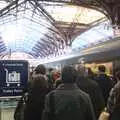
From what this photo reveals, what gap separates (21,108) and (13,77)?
1.88ft

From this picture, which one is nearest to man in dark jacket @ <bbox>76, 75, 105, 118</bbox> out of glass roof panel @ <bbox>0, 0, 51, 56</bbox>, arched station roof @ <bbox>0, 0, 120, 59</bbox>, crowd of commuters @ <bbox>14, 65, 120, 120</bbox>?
crowd of commuters @ <bbox>14, 65, 120, 120</bbox>

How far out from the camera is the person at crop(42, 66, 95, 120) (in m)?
4.53

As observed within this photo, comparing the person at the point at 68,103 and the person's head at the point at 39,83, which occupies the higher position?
the person's head at the point at 39,83

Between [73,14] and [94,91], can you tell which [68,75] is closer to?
[94,91]

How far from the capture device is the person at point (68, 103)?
4.53 metres

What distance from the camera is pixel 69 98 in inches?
179

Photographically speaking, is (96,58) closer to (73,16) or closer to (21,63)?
(21,63)

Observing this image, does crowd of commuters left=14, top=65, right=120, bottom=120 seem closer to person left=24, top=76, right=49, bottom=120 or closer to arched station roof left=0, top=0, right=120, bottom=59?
person left=24, top=76, right=49, bottom=120

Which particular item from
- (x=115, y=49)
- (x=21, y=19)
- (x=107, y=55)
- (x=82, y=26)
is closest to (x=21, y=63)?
(x=115, y=49)

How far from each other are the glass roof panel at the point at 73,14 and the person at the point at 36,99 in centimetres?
2046

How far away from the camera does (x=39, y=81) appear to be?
5.56 m

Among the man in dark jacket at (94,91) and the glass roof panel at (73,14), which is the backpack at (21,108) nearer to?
the man in dark jacket at (94,91)

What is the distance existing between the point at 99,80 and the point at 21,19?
29.5m

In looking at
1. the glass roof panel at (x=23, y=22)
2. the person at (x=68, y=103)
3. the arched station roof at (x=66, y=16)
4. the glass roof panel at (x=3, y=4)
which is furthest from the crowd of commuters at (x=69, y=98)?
the glass roof panel at (x=23, y=22)
